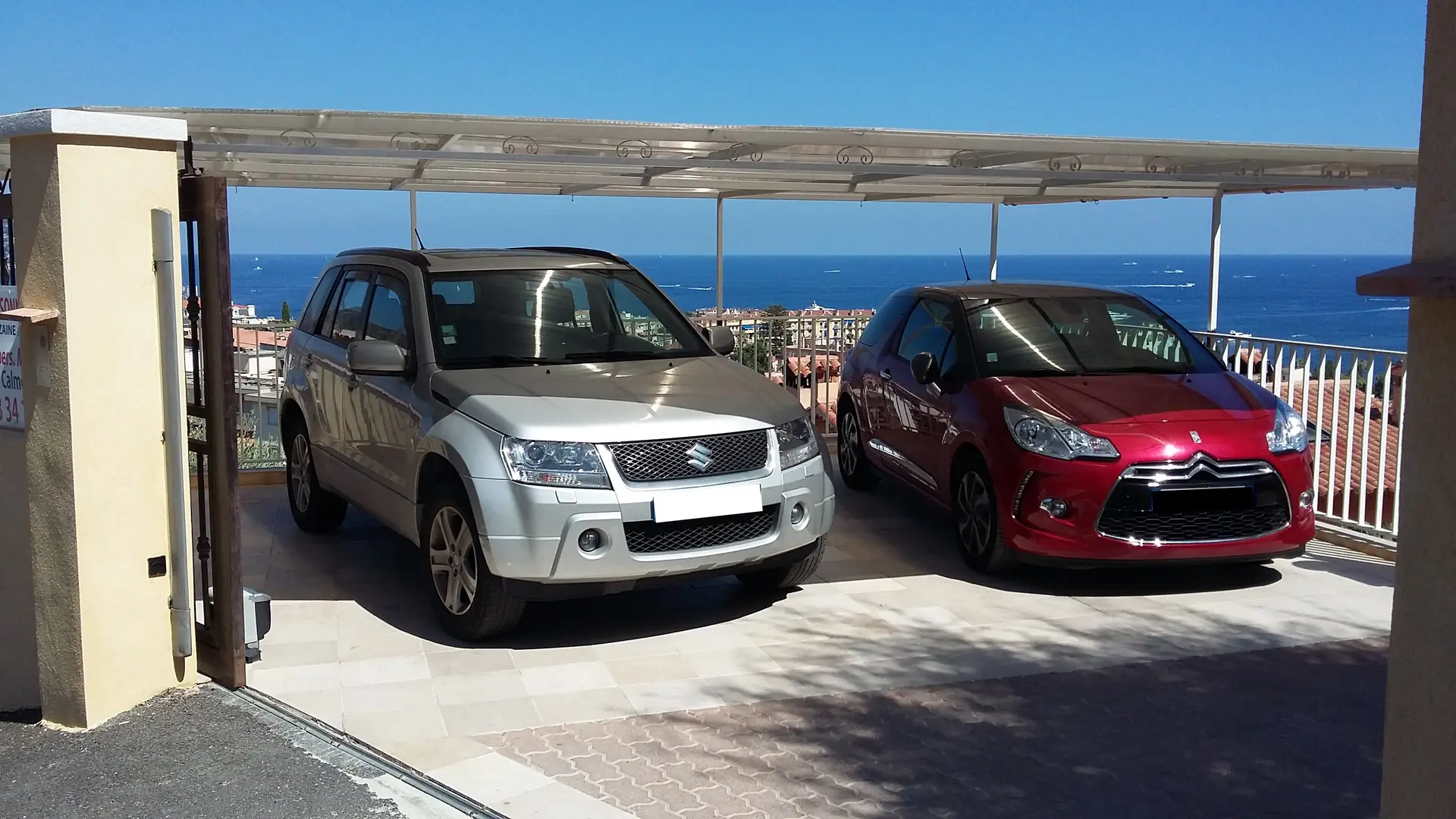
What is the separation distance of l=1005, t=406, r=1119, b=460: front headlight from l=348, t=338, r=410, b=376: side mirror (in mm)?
3310

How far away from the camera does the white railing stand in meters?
8.33

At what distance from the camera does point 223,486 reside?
16.7 feet

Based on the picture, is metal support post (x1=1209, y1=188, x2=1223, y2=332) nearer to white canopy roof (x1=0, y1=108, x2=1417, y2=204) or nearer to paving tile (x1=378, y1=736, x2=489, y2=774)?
white canopy roof (x1=0, y1=108, x2=1417, y2=204)

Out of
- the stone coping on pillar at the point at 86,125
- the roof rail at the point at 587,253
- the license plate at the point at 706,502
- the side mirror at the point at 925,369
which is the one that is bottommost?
the license plate at the point at 706,502

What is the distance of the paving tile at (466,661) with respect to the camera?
18.7 feet

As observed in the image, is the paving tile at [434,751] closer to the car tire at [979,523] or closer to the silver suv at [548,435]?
the silver suv at [548,435]

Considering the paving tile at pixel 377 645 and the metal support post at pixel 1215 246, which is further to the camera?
the metal support post at pixel 1215 246

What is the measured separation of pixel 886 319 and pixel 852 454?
1156 millimetres

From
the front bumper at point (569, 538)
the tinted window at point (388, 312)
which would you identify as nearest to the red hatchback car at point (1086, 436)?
the front bumper at point (569, 538)

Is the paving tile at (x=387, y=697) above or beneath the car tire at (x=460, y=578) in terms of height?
beneath

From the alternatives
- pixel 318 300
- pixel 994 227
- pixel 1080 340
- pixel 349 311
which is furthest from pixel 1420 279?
pixel 994 227

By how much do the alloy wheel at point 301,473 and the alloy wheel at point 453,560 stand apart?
2231mm

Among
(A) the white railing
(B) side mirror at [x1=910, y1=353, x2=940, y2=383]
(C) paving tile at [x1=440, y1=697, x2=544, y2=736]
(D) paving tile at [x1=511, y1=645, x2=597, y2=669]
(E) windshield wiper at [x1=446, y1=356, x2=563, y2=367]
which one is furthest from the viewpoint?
(A) the white railing

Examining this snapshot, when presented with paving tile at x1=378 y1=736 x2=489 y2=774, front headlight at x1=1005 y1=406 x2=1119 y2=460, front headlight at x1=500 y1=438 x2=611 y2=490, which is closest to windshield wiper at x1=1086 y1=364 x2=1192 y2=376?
front headlight at x1=1005 y1=406 x2=1119 y2=460
